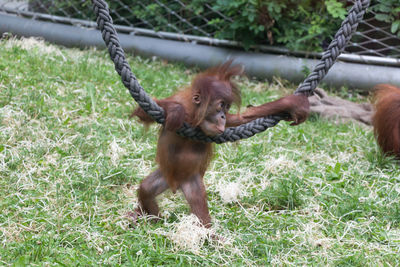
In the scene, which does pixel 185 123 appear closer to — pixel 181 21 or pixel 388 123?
pixel 388 123

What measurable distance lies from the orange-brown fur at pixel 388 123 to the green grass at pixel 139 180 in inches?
5.9

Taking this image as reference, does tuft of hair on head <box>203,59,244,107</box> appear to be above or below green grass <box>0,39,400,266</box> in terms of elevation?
above

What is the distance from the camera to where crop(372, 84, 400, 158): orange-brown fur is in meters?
4.70

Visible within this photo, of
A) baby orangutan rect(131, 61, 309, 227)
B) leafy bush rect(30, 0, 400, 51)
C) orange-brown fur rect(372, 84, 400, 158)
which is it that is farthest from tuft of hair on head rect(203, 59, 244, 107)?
leafy bush rect(30, 0, 400, 51)

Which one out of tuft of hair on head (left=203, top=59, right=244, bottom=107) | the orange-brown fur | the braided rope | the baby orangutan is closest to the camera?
the braided rope

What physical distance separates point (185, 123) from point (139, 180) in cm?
114

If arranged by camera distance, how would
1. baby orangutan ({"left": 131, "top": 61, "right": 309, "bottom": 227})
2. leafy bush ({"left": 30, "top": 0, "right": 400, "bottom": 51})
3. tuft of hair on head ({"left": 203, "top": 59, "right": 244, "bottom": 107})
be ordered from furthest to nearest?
leafy bush ({"left": 30, "top": 0, "right": 400, "bottom": 51})
tuft of hair on head ({"left": 203, "top": 59, "right": 244, "bottom": 107})
baby orangutan ({"left": 131, "top": 61, "right": 309, "bottom": 227})

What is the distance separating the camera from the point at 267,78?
6895 millimetres

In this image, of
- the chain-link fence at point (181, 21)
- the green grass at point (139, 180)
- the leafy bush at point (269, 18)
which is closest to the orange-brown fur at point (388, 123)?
the green grass at point (139, 180)

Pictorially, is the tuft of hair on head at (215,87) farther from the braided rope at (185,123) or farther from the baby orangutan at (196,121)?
the braided rope at (185,123)

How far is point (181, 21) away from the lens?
7770mm

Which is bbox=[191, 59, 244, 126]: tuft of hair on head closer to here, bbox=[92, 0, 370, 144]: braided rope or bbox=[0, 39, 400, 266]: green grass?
bbox=[92, 0, 370, 144]: braided rope

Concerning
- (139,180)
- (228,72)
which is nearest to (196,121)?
(228,72)

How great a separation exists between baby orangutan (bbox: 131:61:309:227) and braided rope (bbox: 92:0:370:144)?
59 millimetres
